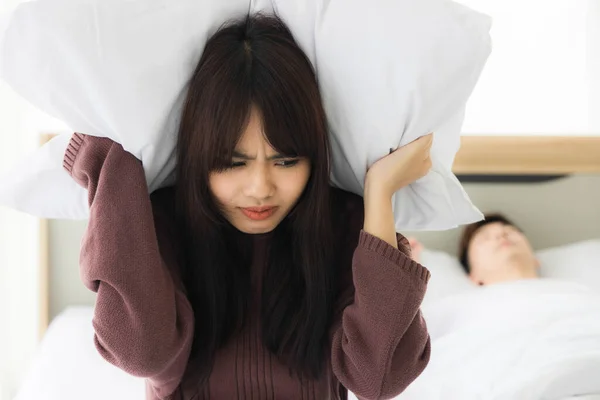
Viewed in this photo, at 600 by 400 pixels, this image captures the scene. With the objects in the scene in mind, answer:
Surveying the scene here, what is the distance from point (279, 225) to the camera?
986 millimetres

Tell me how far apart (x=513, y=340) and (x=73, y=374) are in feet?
3.17

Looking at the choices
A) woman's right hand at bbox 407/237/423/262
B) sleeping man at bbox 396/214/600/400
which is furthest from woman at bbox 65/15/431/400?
woman's right hand at bbox 407/237/423/262

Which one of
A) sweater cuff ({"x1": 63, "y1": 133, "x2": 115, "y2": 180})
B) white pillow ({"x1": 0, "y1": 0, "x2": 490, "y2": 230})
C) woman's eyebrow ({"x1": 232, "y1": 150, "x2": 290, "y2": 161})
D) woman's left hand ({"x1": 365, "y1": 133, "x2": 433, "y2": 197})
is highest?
white pillow ({"x1": 0, "y1": 0, "x2": 490, "y2": 230})

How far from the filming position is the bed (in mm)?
1486

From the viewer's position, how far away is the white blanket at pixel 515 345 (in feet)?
3.94

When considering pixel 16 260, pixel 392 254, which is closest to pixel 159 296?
pixel 392 254

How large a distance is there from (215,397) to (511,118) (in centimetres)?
137

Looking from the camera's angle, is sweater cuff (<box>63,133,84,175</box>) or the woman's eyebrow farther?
sweater cuff (<box>63,133,84,175</box>)

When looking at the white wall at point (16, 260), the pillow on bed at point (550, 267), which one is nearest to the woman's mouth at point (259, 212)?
the white wall at point (16, 260)

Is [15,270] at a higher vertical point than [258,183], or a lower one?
lower

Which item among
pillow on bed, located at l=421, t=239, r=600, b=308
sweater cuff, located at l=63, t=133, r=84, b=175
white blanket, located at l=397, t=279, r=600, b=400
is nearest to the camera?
sweater cuff, located at l=63, t=133, r=84, b=175

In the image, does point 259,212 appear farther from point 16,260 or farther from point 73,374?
point 16,260

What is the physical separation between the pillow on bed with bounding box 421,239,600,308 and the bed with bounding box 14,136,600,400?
2 cm

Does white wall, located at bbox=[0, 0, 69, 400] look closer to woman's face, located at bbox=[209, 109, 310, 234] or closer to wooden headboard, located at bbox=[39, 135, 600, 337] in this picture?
wooden headboard, located at bbox=[39, 135, 600, 337]
